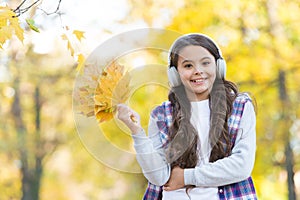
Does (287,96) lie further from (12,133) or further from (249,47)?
(12,133)

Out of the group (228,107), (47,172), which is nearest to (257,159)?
(228,107)

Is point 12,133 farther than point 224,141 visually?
Yes

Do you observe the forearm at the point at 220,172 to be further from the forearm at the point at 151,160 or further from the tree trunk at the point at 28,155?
Result: the tree trunk at the point at 28,155

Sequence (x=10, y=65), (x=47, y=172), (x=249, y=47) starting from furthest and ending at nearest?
1. (x=47, y=172)
2. (x=10, y=65)
3. (x=249, y=47)

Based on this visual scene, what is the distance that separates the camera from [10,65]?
843 cm

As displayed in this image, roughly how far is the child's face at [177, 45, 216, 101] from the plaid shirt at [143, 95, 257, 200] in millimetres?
120

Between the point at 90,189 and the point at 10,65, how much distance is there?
5402 millimetres

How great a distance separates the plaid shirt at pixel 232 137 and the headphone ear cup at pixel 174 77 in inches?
3.6

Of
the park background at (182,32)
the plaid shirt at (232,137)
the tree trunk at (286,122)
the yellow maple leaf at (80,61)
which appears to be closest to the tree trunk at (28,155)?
the park background at (182,32)

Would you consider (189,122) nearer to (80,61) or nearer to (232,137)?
(232,137)

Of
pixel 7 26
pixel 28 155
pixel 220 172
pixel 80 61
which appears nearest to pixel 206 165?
pixel 220 172

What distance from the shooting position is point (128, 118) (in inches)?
70.7

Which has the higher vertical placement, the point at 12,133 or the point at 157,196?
the point at 12,133

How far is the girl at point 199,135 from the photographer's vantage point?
1.88 m
